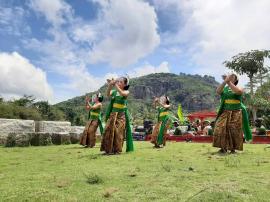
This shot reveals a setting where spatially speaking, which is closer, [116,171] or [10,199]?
[10,199]

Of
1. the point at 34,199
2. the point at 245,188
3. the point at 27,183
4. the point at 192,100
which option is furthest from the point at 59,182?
the point at 192,100

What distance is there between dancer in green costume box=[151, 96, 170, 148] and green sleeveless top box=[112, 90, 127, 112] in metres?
4.50

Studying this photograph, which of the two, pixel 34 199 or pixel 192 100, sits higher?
pixel 192 100

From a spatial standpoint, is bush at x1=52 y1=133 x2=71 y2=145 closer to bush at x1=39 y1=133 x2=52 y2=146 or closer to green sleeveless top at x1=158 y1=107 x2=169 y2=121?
bush at x1=39 y1=133 x2=52 y2=146

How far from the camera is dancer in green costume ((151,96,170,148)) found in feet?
56.2

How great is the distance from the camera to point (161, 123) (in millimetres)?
17750

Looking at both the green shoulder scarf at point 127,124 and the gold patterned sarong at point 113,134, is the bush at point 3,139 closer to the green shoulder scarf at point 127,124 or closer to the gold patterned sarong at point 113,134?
the green shoulder scarf at point 127,124

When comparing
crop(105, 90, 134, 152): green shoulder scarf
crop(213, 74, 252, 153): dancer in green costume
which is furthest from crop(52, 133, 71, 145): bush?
crop(213, 74, 252, 153): dancer in green costume

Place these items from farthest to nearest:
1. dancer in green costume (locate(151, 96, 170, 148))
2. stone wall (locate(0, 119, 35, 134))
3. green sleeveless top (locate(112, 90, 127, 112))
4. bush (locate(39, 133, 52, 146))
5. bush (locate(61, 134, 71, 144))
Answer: bush (locate(61, 134, 71, 144)), bush (locate(39, 133, 52, 146)), stone wall (locate(0, 119, 35, 134)), dancer in green costume (locate(151, 96, 170, 148)), green sleeveless top (locate(112, 90, 127, 112))

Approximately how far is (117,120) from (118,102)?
60 centimetres

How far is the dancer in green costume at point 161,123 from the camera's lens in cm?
1714

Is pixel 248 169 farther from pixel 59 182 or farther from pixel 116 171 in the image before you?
pixel 59 182

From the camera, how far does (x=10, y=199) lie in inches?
222

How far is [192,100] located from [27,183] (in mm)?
195568
